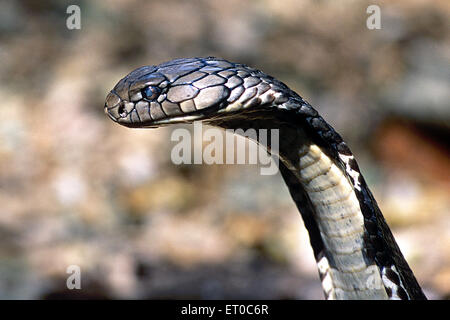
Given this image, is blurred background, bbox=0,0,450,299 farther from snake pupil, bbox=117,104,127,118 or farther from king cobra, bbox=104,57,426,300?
snake pupil, bbox=117,104,127,118

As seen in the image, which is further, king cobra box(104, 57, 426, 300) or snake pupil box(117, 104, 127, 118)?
snake pupil box(117, 104, 127, 118)

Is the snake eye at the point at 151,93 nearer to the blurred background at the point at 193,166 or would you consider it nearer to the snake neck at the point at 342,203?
the snake neck at the point at 342,203

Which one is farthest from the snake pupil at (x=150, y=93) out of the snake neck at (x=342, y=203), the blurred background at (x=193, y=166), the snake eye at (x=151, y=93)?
the blurred background at (x=193, y=166)

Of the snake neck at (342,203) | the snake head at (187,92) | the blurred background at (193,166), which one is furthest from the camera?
the blurred background at (193,166)

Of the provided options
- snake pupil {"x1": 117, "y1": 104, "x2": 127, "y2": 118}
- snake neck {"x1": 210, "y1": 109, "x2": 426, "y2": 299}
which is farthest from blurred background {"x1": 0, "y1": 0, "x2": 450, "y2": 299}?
snake pupil {"x1": 117, "y1": 104, "x2": 127, "y2": 118}

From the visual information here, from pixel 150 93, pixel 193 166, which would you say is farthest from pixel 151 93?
pixel 193 166

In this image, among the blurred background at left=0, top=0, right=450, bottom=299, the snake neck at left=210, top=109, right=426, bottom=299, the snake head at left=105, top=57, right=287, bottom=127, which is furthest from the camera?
the blurred background at left=0, top=0, right=450, bottom=299

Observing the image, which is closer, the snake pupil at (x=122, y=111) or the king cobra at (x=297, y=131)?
the king cobra at (x=297, y=131)
